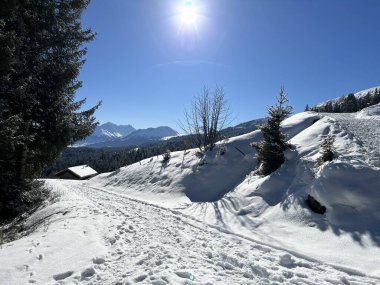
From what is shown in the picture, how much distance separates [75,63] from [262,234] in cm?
1149

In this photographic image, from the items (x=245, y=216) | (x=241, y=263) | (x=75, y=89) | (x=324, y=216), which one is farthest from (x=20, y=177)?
(x=324, y=216)

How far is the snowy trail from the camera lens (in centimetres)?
522

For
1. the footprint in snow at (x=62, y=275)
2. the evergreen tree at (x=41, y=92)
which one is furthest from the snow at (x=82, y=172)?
the footprint in snow at (x=62, y=275)

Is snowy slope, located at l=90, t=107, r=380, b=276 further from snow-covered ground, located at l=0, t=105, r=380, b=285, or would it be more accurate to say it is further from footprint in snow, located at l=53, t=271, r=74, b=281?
footprint in snow, located at l=53, t=271, r=74, b=281

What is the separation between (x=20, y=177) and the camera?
12.7m

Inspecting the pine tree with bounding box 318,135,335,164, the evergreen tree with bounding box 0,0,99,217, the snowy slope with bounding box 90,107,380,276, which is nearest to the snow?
the snowy slope with bounding box 90,107,380,276

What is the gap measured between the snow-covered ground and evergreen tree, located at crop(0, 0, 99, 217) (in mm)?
2417

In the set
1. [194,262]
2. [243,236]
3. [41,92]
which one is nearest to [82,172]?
[41,92]

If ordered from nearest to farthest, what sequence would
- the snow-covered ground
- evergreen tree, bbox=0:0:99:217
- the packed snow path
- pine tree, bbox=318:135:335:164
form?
the snow-covered ground → evergreen tree, bbox=0:0:99:217 → the packed snow path → pine tree, bbox=318:135:335:164

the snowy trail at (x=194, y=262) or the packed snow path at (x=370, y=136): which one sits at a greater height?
the packed snow path at (x=370, y=136)

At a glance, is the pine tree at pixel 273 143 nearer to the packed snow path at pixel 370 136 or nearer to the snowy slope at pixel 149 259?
the packed snow path at pixel 370 136

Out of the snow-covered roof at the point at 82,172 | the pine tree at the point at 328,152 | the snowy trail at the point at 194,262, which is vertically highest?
the pine tree at the point at 328,152

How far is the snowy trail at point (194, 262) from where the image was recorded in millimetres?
5223

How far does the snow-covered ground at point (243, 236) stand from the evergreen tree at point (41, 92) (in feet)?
7.93
